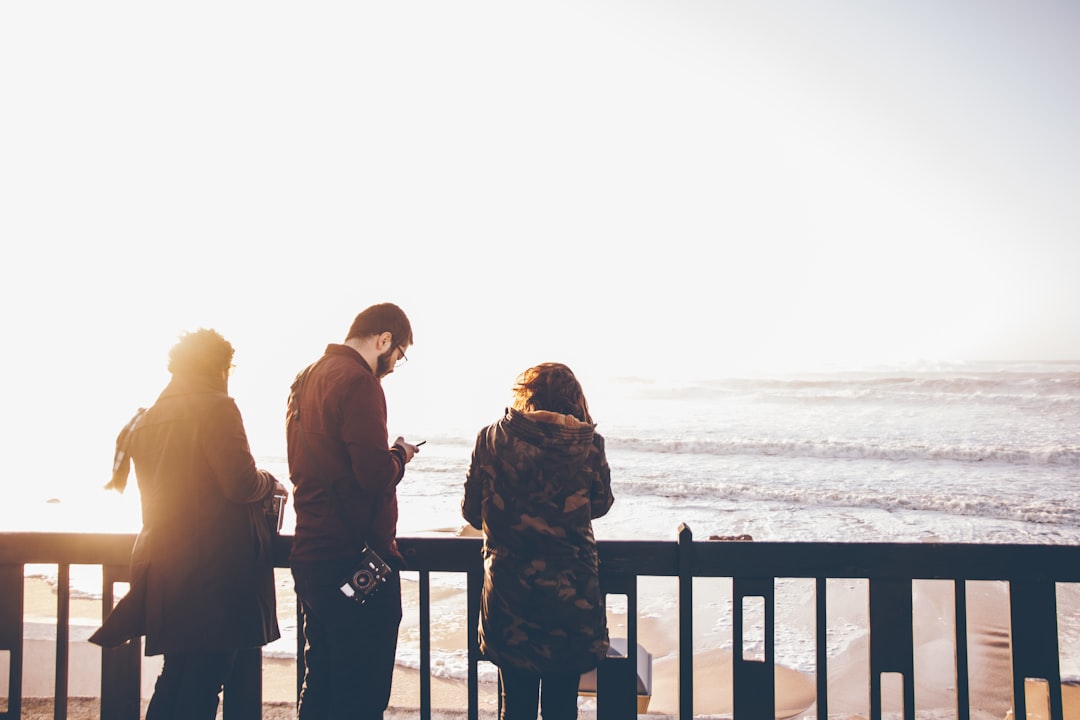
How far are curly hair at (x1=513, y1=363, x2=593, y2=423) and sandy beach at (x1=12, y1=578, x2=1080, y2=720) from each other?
193 cm

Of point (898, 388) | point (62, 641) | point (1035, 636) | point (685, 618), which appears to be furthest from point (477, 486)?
point (898, 388)

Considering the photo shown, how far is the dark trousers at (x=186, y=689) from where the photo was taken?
238 cm

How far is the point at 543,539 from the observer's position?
2.19m

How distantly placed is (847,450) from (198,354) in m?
17.7

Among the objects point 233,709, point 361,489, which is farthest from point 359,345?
point 233,709

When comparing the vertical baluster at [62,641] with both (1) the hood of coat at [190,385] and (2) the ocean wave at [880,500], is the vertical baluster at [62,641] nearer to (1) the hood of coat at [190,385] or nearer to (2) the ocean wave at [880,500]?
(1) the hood of coat at [190,385]

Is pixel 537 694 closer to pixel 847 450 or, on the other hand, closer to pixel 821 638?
pixel 821 638

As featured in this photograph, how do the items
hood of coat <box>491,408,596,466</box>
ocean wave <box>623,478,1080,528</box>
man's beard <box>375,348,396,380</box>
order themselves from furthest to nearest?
ocean wave <box>623,478,1080,528</box> < man's beard <box>375,348,396,380</box> < hood of coat <box>491,408,596,466</box>

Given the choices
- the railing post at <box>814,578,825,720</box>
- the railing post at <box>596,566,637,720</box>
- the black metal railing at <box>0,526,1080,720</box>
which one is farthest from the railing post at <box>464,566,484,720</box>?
the railing post at <box>814,578,825,720</box>

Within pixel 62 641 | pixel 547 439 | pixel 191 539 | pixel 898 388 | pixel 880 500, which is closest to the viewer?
pixel 547 439

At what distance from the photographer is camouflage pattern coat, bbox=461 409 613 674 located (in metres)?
2.17

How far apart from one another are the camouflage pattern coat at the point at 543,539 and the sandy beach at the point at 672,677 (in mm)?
1388

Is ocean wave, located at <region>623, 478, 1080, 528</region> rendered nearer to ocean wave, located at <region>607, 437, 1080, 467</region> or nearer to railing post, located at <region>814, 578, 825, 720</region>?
ocean wave, located at <region>607, 437, 1080, 467</region>

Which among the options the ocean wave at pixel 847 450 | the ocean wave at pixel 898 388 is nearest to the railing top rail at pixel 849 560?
the ocean wave at pixel 847 450
